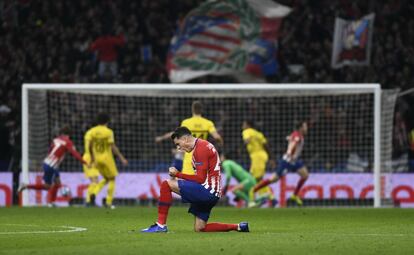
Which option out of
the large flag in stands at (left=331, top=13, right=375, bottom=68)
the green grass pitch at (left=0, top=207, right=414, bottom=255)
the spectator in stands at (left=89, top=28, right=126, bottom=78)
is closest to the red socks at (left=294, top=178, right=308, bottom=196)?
the green grass pitch at (left=0, top=207, right=414, bottom=255)

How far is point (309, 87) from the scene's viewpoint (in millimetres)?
26562

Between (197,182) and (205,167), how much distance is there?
22cm

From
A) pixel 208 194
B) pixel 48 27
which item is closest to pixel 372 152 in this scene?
pixel 48 27

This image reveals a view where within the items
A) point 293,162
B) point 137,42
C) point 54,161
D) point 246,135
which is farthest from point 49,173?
point 137,42

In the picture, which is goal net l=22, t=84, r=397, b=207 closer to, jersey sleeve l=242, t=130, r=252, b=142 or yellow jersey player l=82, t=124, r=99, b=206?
yellow jersey player l=82, t=124, r=99, b=206

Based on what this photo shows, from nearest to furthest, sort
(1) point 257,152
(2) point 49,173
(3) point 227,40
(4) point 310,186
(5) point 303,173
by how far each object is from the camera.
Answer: (2) point 49,173
(5) point 303,173
(1) point 257,152
(4) point 310,186
(3) point 227,40

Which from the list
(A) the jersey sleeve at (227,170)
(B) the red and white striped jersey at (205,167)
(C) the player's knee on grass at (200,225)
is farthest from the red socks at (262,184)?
(B) the red and white striped jersey at (205,167)

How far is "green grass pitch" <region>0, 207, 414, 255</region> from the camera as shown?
1211 centimetres

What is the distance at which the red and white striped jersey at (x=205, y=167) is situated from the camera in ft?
47.4

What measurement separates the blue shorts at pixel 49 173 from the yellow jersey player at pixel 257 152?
4400 mm

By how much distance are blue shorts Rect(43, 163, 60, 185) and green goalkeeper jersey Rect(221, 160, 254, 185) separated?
3.83 metres

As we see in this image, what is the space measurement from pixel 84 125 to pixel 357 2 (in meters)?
9.87

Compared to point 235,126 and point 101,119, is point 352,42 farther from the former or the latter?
point 101,119

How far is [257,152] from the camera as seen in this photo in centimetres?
2647
